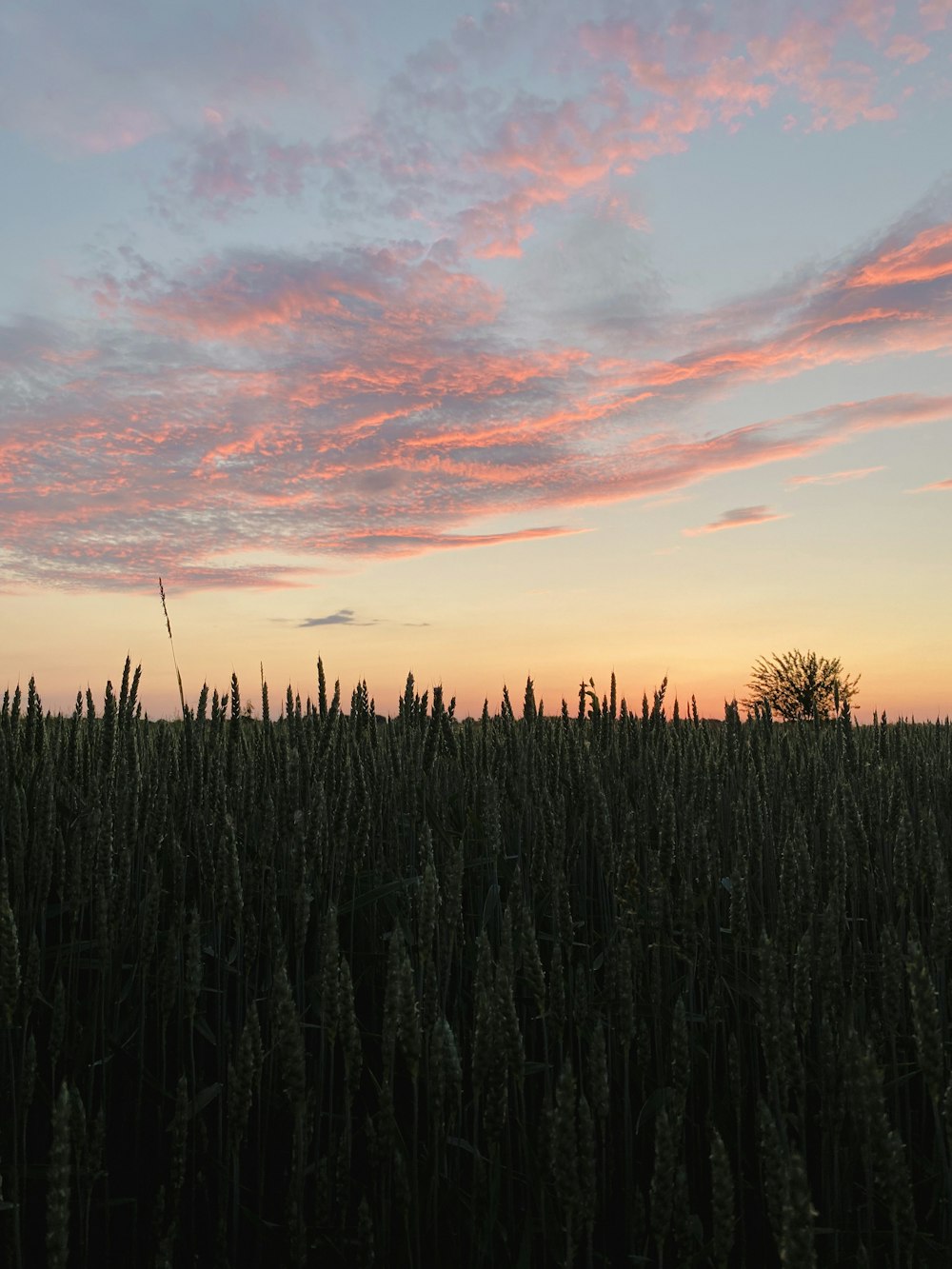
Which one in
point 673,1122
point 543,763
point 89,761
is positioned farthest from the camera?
point 543,763

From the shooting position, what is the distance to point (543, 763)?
4164 millimetres

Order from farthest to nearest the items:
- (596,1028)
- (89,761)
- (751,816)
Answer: (751,816)
(89,761)
(596,1028)

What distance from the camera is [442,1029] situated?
1.63 meters

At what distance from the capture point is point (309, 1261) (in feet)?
6.50

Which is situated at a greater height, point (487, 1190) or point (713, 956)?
point (713, 956)

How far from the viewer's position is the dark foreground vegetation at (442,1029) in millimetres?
1645

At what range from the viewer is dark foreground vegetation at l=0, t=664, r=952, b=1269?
1.64 m

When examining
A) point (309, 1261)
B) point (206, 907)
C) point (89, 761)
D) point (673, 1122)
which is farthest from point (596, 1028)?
point (89, 761)

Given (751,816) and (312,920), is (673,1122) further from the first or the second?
(751,816)

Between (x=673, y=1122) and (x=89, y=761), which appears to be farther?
(x=89, y=761)

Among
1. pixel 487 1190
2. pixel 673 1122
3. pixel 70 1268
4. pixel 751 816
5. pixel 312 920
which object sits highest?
pixel 751 816

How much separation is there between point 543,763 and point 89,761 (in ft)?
6.15

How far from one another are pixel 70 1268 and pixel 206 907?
1.00m

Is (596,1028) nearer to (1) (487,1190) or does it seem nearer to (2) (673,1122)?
(2) (673,1122)
